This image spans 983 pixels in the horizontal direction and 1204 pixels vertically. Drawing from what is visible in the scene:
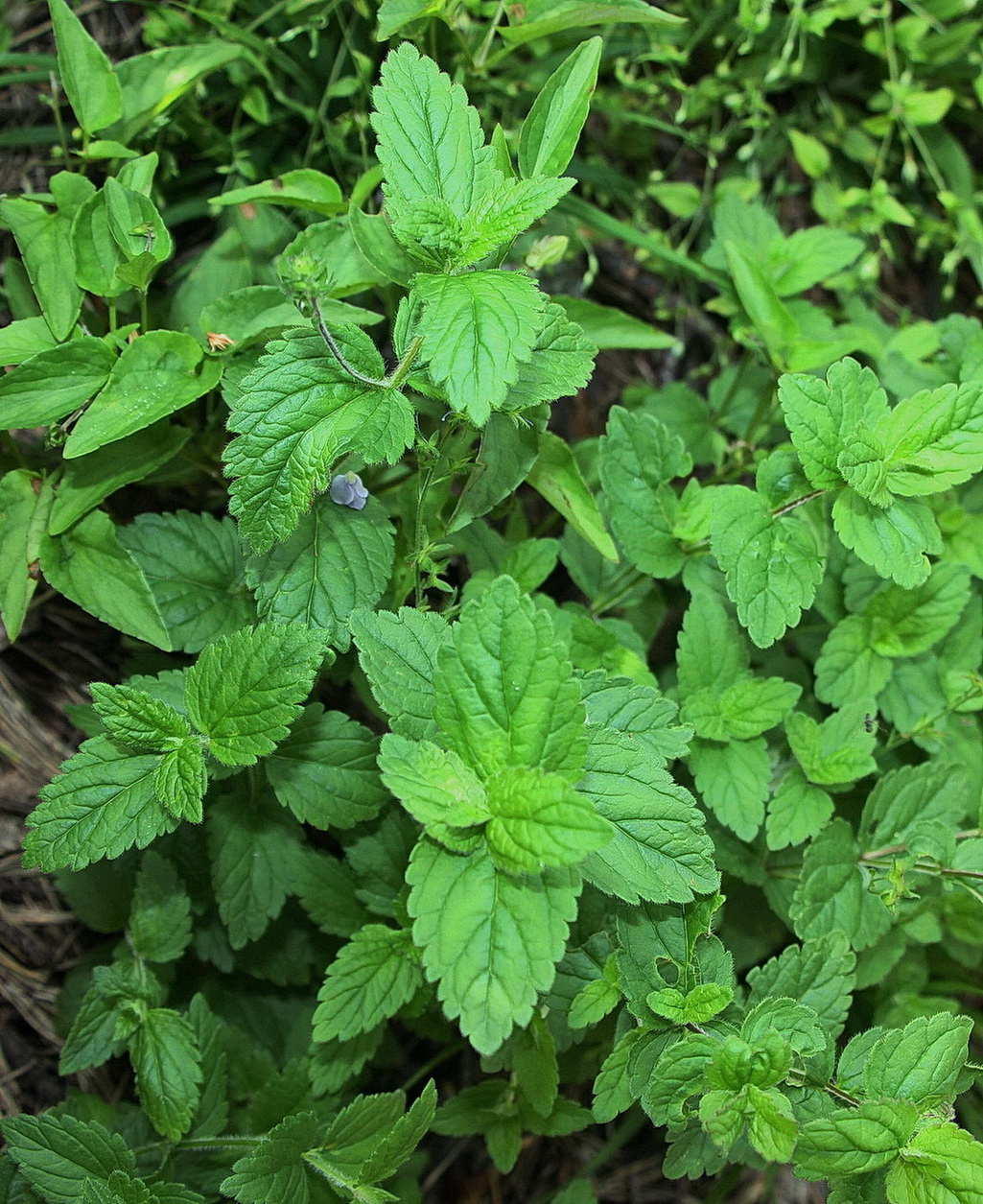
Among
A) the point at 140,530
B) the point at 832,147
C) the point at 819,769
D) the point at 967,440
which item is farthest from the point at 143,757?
the point at 832,147

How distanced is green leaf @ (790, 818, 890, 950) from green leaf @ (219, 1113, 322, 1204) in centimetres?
95

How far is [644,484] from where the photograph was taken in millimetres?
2016

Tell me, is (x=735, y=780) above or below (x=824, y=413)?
below

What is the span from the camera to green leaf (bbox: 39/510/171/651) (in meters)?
1.73

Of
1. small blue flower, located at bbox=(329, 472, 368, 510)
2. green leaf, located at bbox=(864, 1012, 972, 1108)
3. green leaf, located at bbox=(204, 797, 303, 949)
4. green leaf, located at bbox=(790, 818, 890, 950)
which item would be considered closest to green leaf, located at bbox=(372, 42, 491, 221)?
small blue flower, located at bbox=(329, 472, 368, 510)

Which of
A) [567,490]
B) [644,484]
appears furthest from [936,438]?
[567,490]

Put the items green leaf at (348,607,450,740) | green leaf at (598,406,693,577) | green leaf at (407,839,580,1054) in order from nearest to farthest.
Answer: green leaf at (407,839,580,1054) → green leaf at (348,607,450,740) → green leaf at (598,406,693,577)

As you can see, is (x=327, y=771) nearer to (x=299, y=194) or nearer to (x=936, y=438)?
(x=299, y=194)

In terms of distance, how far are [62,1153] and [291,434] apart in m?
1.29

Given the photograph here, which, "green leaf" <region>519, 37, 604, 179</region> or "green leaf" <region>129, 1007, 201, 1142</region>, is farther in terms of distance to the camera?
"green leaf" <region>129, 1007, 201, 1142</region>

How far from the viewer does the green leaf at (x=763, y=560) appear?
1714 millimetres

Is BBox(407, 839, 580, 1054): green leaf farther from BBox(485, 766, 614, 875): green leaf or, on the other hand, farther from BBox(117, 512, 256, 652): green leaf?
BBox(117, 512, 256, 652): green leaf

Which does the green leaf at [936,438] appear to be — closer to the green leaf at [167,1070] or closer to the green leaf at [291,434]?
the green leaf at [291,434]

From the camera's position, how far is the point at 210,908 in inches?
80.9
